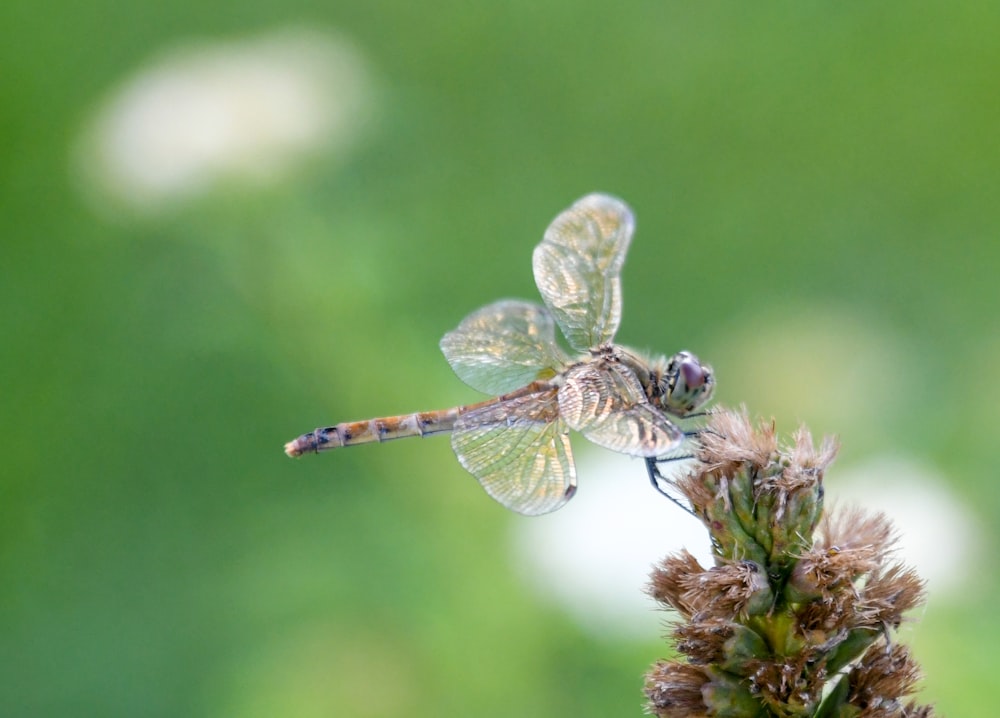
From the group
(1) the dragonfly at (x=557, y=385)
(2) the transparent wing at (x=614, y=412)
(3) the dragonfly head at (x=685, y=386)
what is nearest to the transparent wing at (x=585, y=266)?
(1) the dragonfly at (x=557, y=385)

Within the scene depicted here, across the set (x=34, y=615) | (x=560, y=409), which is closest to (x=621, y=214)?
(x=560, y=409)

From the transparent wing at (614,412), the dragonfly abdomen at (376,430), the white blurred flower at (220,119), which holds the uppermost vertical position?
the white blurred flower at (220,119)

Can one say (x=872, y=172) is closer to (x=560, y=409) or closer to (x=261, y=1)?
(x=261, y=1)

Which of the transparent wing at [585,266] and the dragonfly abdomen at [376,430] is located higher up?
the transparent wing at [585,266]

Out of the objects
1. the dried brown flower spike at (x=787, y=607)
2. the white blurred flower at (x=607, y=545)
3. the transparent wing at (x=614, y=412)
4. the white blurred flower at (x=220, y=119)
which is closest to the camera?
the dried brown flower spike at (x=787, y=607)

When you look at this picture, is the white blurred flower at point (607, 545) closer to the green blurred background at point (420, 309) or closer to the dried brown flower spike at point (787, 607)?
the green blurred background at point (420, 309)

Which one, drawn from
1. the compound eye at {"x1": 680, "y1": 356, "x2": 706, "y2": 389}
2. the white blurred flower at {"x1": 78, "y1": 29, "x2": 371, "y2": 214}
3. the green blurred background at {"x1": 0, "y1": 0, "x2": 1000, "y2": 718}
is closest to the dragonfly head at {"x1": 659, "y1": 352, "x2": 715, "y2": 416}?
the compound eye at {"x1": 680, "y1": 356, "x2": 706, "y2": 389}

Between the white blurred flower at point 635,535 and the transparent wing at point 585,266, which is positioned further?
the white blurred flower at point 635,535
